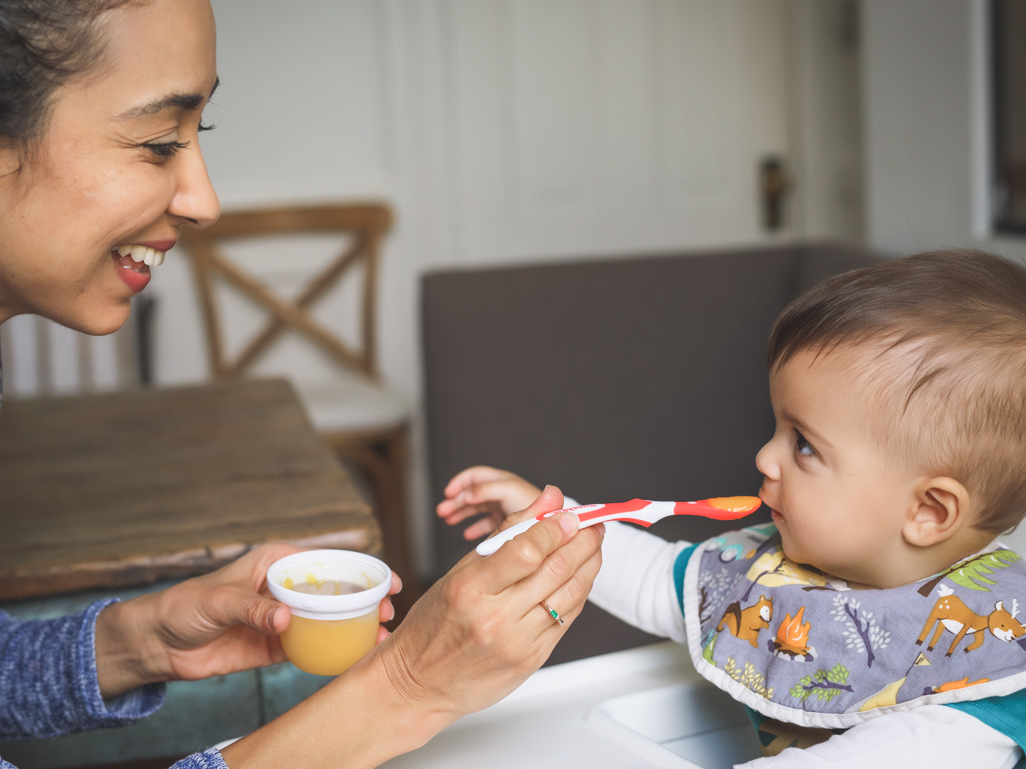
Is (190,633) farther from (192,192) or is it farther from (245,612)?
(192,192)

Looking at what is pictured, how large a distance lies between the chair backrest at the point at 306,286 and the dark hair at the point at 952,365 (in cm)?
255

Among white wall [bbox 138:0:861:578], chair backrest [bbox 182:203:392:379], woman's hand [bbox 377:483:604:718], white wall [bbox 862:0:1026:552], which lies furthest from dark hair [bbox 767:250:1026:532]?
chair backrest [bbox 182:203:392:379]

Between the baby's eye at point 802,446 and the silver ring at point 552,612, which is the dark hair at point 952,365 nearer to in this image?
the baby's eye at point 802,446

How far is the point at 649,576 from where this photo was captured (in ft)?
3.35

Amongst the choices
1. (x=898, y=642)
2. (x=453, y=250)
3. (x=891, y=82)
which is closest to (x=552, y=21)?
(x=453, y=250)

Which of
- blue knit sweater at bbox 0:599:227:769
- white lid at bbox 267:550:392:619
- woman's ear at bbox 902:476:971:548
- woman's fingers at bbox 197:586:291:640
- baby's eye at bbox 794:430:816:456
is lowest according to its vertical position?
blue knit sweater at bbox 0:599:227:769

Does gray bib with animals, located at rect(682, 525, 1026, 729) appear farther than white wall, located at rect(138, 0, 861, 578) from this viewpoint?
No

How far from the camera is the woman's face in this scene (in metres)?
0.77

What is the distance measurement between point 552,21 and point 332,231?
105cm

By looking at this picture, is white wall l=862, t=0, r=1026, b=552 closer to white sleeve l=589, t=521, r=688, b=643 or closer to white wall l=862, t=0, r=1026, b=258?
white wall l=862, t=0, r=1026, b=258

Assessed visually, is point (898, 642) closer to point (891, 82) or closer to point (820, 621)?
point (820, 621)

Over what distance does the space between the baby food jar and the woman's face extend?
299 mm

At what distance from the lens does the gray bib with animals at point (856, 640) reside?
76 cm

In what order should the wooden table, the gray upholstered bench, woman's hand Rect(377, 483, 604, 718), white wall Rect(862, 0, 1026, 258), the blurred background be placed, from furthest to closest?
1. the blurred background
2. white wall Rect(862, 0, 1026, 258)
3. the gray upholstered bench
4. the wooden table
5. woman's hand Rect(377, 483, 604, 718)
